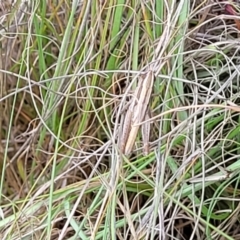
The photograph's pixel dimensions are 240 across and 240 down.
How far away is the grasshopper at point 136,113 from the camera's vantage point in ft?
2.31

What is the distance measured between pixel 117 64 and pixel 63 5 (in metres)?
0.12

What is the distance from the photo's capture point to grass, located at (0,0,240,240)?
0.72 m

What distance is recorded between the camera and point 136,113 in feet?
2.31

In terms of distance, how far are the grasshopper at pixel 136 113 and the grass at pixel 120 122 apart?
0.04ft

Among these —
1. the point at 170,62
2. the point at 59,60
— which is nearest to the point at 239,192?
the point at 170,62

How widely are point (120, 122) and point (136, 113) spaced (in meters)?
0.03

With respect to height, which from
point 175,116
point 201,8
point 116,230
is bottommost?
point 116,230

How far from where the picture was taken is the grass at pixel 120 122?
0.72 m

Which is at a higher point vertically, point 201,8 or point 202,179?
point 201,8

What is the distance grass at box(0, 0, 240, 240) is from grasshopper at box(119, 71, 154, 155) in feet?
0.04

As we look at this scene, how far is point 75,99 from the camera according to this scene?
32.1 inches

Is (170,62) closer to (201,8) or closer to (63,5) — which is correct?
(201,8)

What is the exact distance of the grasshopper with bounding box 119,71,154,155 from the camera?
2.31ft

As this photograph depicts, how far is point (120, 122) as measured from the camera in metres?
0.73
